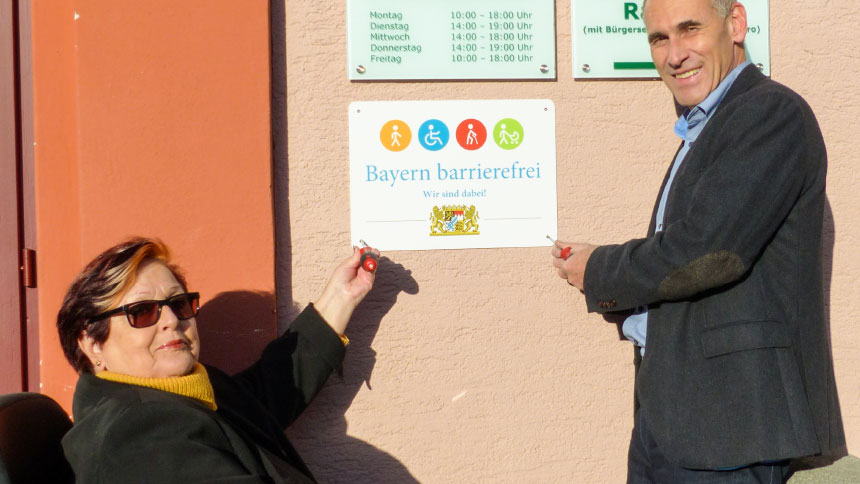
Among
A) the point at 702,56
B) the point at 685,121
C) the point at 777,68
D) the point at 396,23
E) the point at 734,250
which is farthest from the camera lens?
the point at 777,68

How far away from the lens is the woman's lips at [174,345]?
6.92 ft

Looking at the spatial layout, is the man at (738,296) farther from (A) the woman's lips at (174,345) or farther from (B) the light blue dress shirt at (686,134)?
(A) the woman's lips at (174,345)

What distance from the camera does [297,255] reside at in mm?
2689

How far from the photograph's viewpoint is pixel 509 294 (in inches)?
110

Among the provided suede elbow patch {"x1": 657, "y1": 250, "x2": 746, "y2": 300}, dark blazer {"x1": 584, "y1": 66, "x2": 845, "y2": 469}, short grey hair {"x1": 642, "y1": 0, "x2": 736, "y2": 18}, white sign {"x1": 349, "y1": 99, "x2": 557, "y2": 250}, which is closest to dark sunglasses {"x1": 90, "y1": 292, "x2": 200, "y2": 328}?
white sign {"x1": 349, "y1": 99, "x2": 557, "y2": 250}

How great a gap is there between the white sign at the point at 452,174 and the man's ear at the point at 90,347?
891 mm

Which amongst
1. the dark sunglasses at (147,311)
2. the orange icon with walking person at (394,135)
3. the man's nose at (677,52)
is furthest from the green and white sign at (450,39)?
the dark sunglasses at (147,311)

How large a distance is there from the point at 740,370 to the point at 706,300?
194mm

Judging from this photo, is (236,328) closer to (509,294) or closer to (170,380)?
(170,380)

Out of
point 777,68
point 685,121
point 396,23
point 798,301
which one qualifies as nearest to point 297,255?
point 396,23

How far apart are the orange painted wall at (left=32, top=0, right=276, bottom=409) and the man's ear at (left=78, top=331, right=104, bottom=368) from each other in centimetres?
44

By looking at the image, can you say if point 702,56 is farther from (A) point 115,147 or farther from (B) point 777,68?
(A) point 115,147

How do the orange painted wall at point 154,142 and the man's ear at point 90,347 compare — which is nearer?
the man's ear at point 90,347

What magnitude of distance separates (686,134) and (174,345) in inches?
61.8
